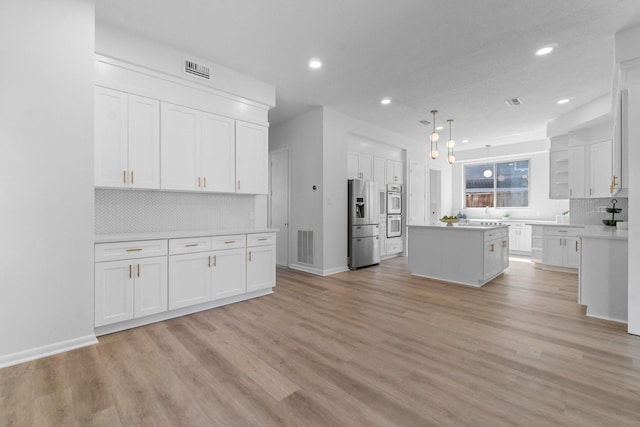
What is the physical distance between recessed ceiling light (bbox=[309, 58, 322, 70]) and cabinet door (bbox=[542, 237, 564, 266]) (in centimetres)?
568

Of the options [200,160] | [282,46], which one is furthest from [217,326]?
[282,46]

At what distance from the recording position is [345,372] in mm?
2143

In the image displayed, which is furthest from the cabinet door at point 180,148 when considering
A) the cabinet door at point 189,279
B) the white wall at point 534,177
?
the white wall at point 534,177

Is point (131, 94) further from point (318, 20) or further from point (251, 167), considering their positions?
point (318, 20)

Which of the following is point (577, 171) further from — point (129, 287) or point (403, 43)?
point (129, 287)

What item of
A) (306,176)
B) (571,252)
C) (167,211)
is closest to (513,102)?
(571,252)

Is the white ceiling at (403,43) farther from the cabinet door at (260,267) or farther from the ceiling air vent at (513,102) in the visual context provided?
the cabinet door at (260,267)

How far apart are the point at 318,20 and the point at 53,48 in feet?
7.79

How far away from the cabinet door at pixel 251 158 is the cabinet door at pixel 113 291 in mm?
1684

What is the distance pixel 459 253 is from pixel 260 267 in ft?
10.5

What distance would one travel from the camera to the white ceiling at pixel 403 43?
2742 millimetres

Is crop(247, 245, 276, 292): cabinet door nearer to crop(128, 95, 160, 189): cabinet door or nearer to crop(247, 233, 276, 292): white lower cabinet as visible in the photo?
crop(247, 233, 276, 292): white lower cabinet

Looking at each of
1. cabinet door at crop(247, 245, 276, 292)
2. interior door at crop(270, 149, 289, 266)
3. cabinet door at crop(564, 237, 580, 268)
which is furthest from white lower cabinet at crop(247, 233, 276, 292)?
cabinet door at crop(564, 237, 580, 268)

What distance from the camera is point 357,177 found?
6.36 metres
